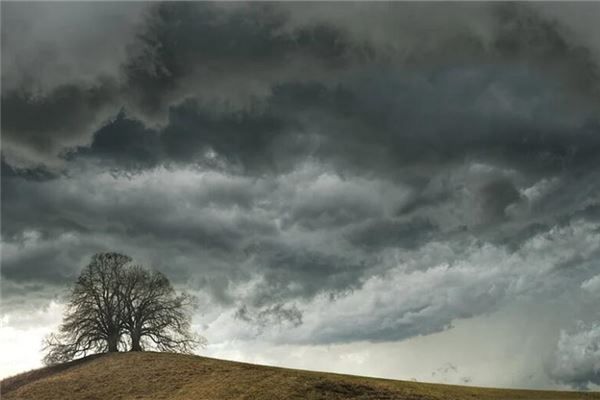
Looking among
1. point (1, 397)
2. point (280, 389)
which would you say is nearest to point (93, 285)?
point (1, 397)

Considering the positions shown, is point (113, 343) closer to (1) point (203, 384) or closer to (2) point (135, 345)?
(2) point (135, 345)

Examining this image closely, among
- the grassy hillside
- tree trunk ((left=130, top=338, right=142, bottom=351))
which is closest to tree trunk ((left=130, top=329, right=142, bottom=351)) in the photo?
tree trunk ((left=130, top=338, right=142, bottom=351))

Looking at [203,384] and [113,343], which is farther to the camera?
[113,343]

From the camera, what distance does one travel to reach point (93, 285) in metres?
68.9

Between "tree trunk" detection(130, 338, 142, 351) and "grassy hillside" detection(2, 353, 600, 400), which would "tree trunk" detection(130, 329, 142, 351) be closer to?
"tree trunk" detection(130, 338, 142, 351)

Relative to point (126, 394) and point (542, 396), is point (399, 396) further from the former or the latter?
point (126, 394)

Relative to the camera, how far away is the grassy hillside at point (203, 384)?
135ft

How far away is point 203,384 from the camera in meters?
45.4

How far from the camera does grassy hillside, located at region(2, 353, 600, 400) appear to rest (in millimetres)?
41000

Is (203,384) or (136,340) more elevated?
(136,340)

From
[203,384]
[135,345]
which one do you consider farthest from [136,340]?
[203,384]

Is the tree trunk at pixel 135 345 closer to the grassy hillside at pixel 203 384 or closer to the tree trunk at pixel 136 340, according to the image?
the tree trunk at pixel 136 340

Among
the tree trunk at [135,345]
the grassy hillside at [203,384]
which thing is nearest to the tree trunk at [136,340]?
the tree trunk at [135,345]

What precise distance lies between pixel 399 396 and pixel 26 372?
42.9 meters
